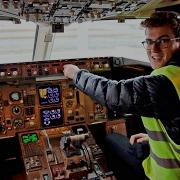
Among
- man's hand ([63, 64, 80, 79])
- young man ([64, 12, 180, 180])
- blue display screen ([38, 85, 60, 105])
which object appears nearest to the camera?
young man ([64, 12, 180, 180])

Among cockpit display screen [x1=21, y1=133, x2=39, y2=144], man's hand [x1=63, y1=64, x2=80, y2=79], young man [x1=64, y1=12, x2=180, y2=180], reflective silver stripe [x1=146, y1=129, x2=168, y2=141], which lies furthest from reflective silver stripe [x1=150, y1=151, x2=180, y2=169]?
cockpit display screen [x1=21, y1=133, x2=39, y2=144]

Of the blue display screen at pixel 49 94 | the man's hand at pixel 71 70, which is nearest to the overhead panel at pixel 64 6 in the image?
the man's hand at pixel 71 70

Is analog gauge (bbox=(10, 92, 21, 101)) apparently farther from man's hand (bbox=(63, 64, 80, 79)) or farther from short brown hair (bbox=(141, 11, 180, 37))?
short brown hair (bbox=(141, 11, 180, 37))

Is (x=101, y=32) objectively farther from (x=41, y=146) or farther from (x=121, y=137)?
(x=41, y=146)

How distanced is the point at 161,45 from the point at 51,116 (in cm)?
226

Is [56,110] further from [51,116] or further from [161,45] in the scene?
[161,45]

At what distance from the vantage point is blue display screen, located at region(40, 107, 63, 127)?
3371 mm

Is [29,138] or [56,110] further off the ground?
[56,110]

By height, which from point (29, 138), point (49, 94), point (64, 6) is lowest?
point (29, 138)

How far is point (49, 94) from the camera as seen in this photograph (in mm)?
3359

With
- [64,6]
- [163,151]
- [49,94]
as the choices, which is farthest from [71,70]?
[49,94]

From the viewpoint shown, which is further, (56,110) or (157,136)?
(56,110)

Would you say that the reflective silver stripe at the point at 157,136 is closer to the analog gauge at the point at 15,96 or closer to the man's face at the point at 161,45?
the man's face at the point at 161,45

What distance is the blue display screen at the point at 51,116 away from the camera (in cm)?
337
